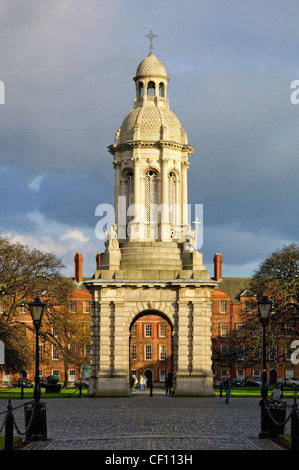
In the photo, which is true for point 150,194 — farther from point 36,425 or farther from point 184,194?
point 36,425

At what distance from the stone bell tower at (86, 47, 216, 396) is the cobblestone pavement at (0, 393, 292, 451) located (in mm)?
4627

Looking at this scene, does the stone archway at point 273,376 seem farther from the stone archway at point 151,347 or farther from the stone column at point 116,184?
the stone column at point 116,184

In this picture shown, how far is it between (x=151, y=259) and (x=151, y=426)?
22.1 m

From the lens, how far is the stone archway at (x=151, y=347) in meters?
104

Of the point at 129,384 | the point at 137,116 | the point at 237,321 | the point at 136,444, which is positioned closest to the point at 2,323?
the point at 129,384

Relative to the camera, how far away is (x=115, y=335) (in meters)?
49.6

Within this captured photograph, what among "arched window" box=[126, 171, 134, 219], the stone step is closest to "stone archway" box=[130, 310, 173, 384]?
"arched window" box=[126, 171, 134, 219]

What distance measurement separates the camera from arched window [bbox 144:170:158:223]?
5403cm

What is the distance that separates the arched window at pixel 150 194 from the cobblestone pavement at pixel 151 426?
13.3 metres

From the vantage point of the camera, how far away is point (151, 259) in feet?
167

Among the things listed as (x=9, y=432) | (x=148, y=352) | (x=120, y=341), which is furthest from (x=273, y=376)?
(x=9, y=432)

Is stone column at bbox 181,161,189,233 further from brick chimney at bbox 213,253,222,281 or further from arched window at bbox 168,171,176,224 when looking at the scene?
brick chimney at bbox 213,253,222,281
